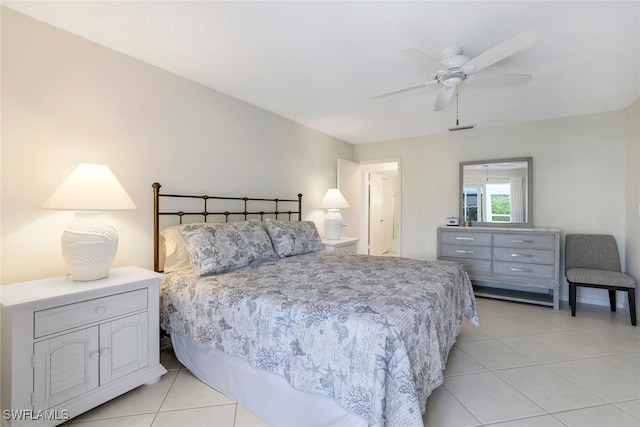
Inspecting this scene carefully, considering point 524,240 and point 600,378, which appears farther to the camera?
point 524,240

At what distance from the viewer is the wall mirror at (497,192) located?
4.00 m

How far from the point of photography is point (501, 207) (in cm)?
413

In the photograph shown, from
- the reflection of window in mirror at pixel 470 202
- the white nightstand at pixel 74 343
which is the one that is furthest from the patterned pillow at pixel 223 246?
the reflection of window in mirror at pixel 470 202

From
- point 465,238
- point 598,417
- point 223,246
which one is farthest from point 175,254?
point 465,238

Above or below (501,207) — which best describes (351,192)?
above

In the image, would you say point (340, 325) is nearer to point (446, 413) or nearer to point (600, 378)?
point (446, 413)

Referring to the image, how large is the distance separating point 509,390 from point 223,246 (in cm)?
227

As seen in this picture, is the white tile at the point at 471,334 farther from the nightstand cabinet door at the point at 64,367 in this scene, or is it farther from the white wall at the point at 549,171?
the nightstand cabinet door at the point at 64,367

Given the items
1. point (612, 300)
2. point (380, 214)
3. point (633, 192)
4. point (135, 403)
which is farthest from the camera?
point (380, 214)

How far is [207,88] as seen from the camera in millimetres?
2881

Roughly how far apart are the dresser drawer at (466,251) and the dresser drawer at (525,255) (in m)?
0.10

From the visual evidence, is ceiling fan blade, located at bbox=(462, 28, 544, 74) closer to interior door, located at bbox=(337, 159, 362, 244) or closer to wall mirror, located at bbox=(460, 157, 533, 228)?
wall mirror, located at bbox=(460, 157, 533, 228)

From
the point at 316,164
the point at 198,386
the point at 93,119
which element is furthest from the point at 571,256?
the point at 93,119

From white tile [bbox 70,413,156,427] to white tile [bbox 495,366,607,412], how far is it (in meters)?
→ 2.33
